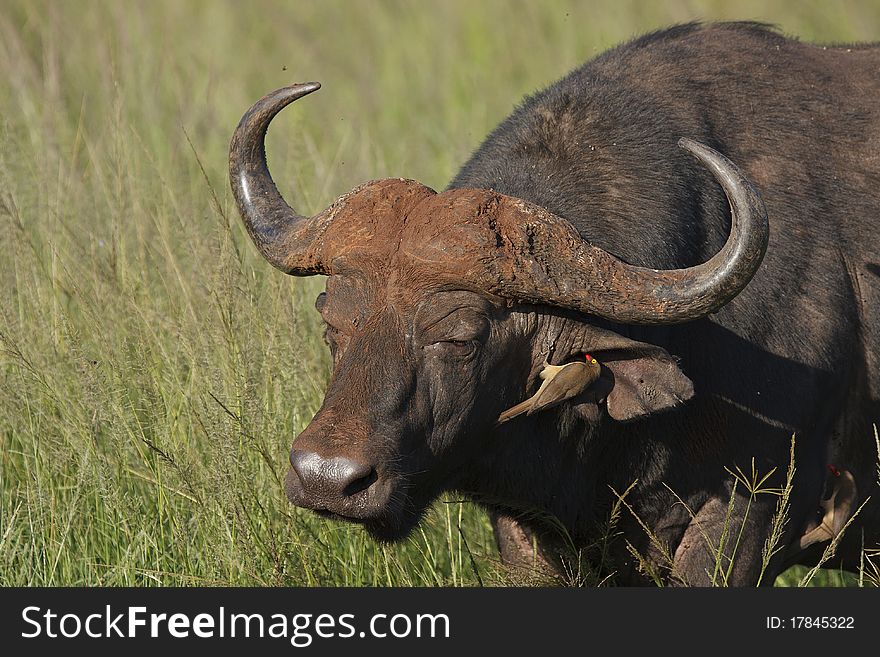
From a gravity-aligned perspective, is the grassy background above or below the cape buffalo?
below

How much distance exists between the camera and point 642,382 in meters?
4.53

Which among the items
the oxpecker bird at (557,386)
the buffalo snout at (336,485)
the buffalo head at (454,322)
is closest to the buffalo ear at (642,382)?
the buffalo head at (454,322)

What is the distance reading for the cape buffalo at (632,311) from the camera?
4.24 m

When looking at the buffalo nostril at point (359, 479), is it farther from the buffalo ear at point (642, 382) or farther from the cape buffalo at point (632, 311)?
the buffalo ear at point (642, 382)

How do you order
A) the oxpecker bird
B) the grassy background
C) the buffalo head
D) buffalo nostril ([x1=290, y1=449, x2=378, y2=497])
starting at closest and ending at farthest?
buffalo nostril ([x1=290, y1=449, x2=378, y2=497]), the buffalo head, the oxpecker bird, the grassy background

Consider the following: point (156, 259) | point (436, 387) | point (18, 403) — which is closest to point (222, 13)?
point (156, 259)

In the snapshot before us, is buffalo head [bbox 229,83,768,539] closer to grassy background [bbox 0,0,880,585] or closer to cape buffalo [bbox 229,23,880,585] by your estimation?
cape buffalo [bbox 229,23,880,585]

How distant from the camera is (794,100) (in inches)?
214

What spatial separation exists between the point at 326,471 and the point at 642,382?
120cm

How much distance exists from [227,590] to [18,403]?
1.59 m

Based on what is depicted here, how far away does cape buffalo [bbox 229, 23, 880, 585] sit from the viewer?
4242 mm

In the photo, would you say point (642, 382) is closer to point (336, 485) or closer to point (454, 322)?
point (454, 322)

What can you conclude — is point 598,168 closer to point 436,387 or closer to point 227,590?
point 436,387

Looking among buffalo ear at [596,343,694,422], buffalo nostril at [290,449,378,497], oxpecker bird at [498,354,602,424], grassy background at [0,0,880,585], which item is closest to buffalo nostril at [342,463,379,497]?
buffalo nostril at [290,449,378,497]
